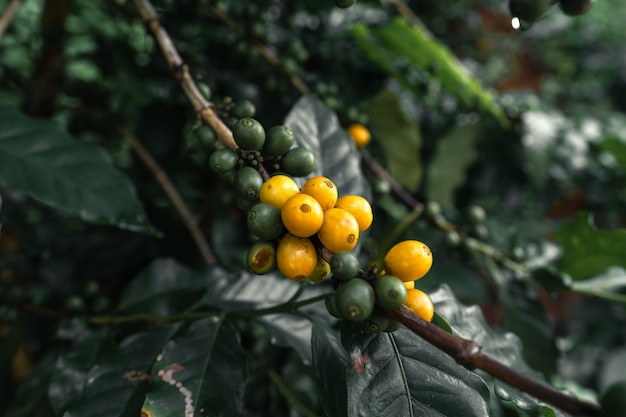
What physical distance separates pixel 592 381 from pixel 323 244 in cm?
184

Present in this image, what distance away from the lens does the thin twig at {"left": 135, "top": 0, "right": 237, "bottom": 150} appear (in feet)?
2.18

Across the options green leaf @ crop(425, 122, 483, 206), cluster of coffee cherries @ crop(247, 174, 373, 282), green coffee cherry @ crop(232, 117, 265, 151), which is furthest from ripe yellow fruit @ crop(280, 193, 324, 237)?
green leaf @ crop(425, 122, 483, 206)

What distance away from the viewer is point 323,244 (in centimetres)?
58

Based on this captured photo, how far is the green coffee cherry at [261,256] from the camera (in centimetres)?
59

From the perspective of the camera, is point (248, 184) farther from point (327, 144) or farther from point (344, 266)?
point (327, 144)

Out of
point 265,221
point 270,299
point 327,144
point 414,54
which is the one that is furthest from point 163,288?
point 414,54

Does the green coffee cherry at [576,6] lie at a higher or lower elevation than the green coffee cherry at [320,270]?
higher

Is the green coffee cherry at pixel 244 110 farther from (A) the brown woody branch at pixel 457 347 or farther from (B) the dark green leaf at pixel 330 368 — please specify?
(B) the dark green leaf at pixel 330 368

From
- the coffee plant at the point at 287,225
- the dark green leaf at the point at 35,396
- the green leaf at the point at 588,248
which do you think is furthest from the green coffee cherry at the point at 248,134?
the green leaf at the point at 588,248

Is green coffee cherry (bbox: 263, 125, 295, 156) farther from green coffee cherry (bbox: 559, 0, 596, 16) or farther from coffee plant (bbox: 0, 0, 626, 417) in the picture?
green coffee cherry (bbox: 559, 0, 596, 16)

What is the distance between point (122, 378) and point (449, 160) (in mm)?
1139

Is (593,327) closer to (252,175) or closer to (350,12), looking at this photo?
(350,12)

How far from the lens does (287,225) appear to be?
21.6 inches

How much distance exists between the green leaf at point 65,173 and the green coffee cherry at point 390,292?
52cm
